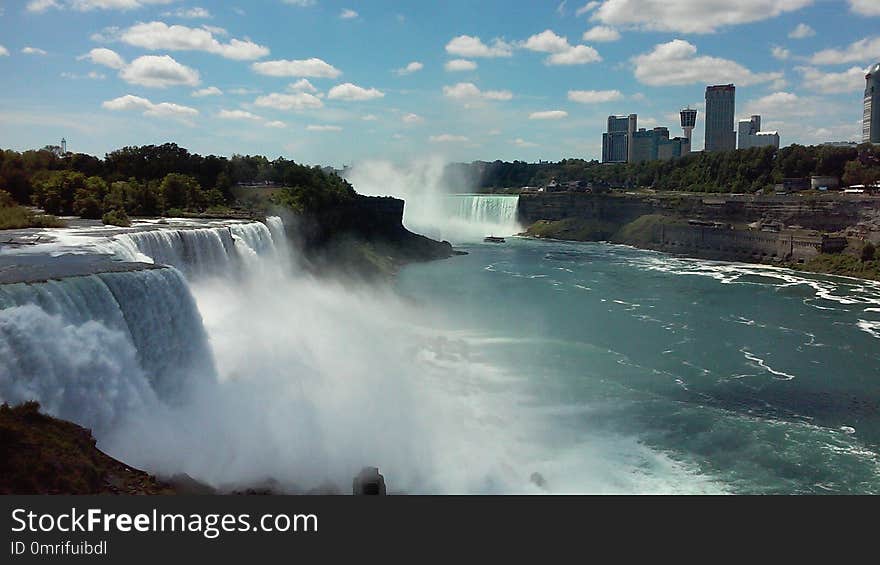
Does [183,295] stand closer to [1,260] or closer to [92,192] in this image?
Result: [1,260]

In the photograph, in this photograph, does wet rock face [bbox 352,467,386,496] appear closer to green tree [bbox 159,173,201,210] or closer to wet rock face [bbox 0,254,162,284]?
wet rock face [bbox 0,254,162,284]

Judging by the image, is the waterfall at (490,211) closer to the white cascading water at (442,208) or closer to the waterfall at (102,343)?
the white cascading water at (442,208)

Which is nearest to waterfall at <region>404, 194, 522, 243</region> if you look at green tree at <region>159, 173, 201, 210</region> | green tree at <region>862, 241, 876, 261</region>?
green tree at <region>862, 241, 876, 261</region>

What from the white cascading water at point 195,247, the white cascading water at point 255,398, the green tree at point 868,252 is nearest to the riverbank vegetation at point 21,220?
the white cascading water at point 195,247

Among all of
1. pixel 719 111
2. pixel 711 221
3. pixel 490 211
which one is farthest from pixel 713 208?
pixel 719 111

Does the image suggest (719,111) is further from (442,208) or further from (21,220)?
(21,220)

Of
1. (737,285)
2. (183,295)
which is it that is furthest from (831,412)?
(737,285)
